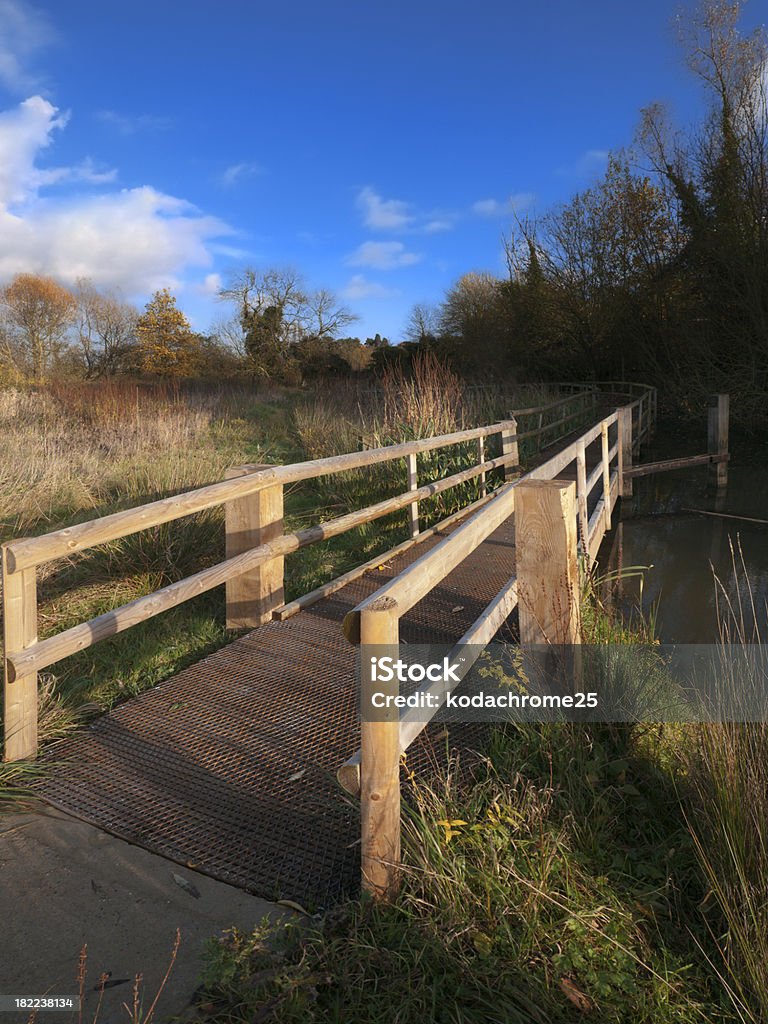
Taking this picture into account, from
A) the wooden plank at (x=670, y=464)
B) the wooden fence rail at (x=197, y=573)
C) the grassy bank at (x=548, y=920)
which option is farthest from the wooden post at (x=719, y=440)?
the grassy bank at (x=548, y=920)

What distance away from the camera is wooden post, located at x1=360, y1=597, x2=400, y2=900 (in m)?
1.83

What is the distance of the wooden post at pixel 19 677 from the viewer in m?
2.70

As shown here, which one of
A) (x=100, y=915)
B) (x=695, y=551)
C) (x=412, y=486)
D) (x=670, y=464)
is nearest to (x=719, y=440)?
(x=670, y=464)

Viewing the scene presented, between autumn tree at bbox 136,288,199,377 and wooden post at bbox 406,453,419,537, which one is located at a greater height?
autumn tree at bbox 136,288,199,377

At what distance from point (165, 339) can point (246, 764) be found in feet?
142

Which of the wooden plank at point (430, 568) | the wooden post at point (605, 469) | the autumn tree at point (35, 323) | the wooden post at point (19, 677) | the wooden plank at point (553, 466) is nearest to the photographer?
the wooden plank at point (430, 568)

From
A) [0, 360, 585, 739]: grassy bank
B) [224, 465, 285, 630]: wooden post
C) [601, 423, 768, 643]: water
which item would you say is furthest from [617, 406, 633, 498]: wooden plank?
[224, 465, 285, 630]: wooden post

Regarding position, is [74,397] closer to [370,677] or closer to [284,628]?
[284,628]

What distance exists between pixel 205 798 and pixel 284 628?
1741mm

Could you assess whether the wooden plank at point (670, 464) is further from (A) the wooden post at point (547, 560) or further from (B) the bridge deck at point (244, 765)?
(A) the wooden post at point (547, 560)

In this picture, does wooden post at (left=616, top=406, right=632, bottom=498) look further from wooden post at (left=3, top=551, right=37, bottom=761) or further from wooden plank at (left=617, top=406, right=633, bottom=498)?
wooden post at (left=3, top=551, right=37, bottom=761)

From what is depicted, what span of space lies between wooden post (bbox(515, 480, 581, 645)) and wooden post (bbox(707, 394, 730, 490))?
1162cm

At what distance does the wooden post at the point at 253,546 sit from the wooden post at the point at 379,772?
8.09 feet

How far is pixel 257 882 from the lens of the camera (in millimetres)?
2168
